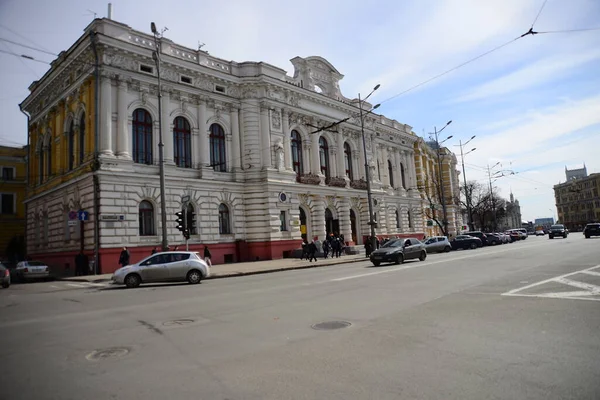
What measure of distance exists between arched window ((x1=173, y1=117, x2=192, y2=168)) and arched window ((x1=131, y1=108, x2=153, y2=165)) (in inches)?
78.1

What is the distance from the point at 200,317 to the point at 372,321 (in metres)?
3.73

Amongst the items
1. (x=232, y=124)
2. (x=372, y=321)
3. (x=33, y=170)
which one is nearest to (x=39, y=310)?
(x=372, y=321)

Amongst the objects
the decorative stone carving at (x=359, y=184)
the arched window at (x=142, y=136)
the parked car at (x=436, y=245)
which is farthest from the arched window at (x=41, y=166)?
the parked car at (x=436, y=245)

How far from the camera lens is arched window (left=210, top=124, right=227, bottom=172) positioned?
107ft

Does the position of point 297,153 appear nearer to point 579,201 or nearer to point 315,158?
point 315,158

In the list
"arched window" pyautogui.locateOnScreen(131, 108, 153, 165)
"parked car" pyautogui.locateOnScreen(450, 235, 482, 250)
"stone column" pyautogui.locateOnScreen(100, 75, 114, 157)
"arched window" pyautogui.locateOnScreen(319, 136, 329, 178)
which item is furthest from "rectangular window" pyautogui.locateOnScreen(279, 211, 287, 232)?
"parked car" pyautogui.locateOnScreen(450, 235, 482, 250)

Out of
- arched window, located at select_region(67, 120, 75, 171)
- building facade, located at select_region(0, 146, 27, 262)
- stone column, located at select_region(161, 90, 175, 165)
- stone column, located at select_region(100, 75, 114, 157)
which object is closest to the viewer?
stone column, located at select_region(100, 75, 114, 157)

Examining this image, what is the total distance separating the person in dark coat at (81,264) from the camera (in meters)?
24.8

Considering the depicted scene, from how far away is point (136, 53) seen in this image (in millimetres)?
27297

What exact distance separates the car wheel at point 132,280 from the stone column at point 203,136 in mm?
15130

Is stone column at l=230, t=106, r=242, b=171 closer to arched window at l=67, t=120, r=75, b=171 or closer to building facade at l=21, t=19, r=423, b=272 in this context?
building facade at l=21, t=19, r=423, b=272

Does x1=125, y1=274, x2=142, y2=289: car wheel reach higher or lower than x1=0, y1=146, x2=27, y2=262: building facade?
lower

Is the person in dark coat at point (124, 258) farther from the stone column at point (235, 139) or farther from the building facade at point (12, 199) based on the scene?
the building facade at point (12, 199)

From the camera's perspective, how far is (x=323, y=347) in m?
5.86
